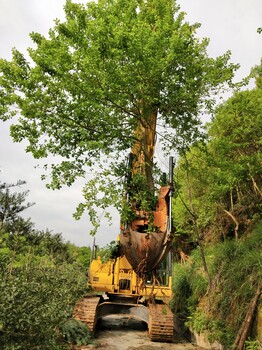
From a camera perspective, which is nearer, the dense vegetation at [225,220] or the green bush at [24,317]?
the green bush at [24,317]

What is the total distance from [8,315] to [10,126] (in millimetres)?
6513

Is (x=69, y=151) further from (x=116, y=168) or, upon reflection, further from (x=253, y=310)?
(x=253, y=310)

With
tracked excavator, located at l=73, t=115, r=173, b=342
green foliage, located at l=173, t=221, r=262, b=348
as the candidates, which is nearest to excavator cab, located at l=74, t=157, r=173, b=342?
tracked excavator, located at l=73, t=115, r=173, b=342

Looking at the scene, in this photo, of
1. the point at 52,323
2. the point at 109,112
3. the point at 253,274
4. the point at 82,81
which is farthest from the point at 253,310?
the point at 82,81

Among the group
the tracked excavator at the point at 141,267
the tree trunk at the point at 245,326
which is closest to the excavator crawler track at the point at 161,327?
the tracked excavator at the point at 141,267

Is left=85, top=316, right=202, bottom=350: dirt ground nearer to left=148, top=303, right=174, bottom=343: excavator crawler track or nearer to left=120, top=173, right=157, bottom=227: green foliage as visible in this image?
left=148, top=303, right=174, bottom=343: excavator crawler track

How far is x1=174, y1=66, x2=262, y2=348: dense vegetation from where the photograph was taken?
8.49 m

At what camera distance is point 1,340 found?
5.04m

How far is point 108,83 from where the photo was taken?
8508mm

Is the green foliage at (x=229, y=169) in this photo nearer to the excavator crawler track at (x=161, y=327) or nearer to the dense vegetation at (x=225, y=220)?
the dense vegetation at (x=225, y=220)

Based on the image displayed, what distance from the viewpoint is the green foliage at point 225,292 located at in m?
7.95

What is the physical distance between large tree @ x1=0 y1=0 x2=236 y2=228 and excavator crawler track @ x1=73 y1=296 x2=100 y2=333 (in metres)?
3.38

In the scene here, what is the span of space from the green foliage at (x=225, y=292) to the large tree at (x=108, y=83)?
311 cm

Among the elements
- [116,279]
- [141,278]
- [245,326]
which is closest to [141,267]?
[141,278]
